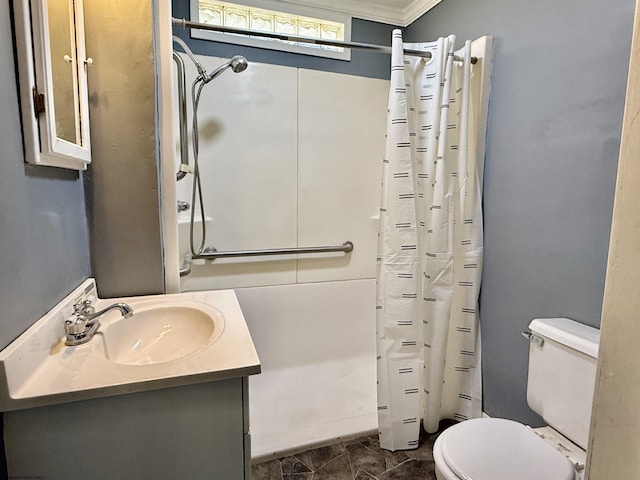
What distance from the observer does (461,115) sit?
172 centimetres

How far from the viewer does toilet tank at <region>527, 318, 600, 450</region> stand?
1.22m

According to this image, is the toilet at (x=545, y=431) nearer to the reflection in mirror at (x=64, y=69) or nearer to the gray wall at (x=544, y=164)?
the gray wall at (x=544, y=164)

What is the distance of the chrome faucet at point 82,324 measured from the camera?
3.06ft

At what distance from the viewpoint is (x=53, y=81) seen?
925mm

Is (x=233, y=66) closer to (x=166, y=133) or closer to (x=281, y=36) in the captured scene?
(x=281, y=36)

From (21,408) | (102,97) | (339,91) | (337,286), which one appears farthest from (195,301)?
(339,91)

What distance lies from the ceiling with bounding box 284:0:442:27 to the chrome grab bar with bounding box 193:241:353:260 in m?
1.48

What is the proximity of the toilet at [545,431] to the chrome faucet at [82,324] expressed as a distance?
1.11m

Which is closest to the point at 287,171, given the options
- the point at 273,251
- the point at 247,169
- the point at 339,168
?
the point at 247,169

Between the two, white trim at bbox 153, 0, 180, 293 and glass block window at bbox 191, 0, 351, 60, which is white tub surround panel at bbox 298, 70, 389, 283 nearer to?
glass block window at bbox 191, 0, 351, 60

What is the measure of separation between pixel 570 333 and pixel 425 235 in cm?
71

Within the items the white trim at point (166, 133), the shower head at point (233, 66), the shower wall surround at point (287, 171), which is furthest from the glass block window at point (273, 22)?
the white trim at point (166, 133)

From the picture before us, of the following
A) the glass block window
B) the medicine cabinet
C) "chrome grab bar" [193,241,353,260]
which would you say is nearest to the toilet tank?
"chrome grab bar" [193,241,353,260]

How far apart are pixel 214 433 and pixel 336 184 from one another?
178 cm
